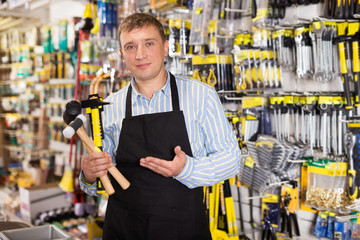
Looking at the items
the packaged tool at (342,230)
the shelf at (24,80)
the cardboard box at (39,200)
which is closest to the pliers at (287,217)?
the packaged tool at (342,230)

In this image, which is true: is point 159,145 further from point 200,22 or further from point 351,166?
point 200,22

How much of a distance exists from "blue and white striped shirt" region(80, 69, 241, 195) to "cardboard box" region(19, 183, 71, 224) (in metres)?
3.49

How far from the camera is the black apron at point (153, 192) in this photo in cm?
183

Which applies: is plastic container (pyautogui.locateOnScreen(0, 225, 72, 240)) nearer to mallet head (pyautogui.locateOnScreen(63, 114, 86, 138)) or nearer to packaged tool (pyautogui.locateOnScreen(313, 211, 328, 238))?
mallet head (pyautogui.locateOnScreen(63, 114, 86, 138))

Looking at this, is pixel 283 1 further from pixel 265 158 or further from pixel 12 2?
pixel 12 2

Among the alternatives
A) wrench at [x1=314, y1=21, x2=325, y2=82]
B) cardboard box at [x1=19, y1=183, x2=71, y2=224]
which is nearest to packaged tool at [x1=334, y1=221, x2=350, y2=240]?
wrench at [x1=314, y1=21, x2=325, y2=82]

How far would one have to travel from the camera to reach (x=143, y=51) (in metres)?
1.85

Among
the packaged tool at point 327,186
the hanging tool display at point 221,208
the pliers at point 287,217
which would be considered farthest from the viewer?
A: the hanging tool display at point 221,208

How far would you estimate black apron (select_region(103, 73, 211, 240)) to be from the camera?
1.83 metres

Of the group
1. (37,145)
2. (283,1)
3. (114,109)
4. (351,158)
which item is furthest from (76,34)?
(351,158)

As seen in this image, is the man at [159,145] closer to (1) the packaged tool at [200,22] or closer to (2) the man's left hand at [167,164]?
(2) the man's left hand at [167,164]

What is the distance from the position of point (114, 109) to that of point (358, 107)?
1734mm

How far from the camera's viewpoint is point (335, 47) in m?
2.78

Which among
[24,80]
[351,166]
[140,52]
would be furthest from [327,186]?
[24,80]
